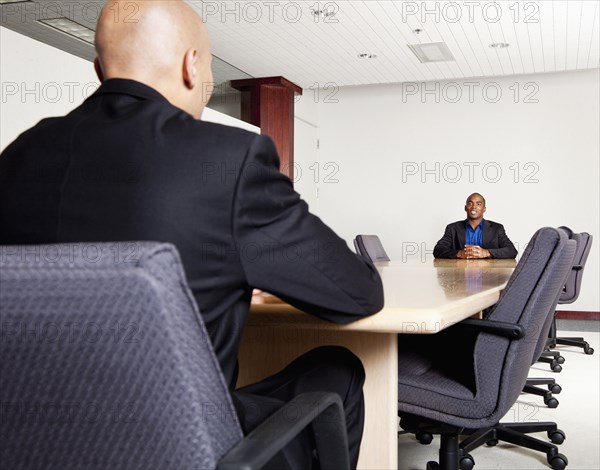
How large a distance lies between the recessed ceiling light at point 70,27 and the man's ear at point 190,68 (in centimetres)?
625

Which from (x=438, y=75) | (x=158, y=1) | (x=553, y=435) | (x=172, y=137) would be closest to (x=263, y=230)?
(x=172, y=137)

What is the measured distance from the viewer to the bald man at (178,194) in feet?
3.54

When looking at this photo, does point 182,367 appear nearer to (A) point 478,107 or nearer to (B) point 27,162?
(B) point 27,162

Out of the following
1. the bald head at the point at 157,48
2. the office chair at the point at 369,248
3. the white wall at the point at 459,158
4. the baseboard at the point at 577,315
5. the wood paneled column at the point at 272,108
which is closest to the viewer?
the bald head at the point at 157,48

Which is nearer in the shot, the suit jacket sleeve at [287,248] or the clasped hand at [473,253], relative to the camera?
the suit jacket sleeve at [287,248]

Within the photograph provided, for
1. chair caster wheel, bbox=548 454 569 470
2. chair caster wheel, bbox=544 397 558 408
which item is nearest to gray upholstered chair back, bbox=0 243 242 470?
chair caster wheel, bbox=548 454 569 470

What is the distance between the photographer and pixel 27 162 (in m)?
1.19

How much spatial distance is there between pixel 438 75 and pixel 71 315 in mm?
8810

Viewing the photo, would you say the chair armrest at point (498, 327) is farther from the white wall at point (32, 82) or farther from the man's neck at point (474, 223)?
the man's neck at point (474, 223)

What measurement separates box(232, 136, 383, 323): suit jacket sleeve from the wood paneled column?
790 cm

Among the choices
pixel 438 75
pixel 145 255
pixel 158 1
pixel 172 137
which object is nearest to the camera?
pixel 145 255

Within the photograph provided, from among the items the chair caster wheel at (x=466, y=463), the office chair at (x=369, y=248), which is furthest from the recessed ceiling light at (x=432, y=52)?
the chair caster wheel at (x=466, y=463)

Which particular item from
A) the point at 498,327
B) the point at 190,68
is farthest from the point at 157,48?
the point at 498,327

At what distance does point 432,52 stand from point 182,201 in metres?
7.35
